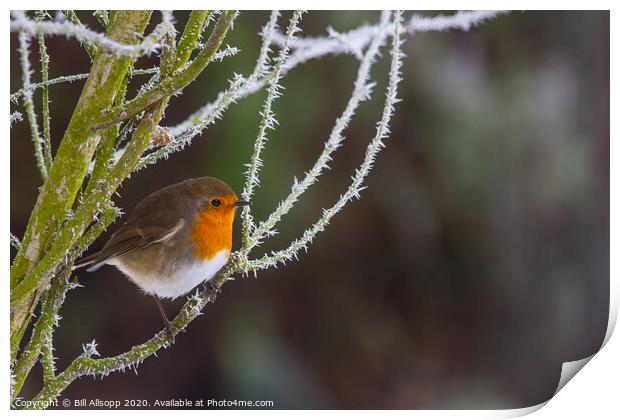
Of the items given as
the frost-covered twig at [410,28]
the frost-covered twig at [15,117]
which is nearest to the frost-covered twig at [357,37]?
the frost-covered twig at [410,28]

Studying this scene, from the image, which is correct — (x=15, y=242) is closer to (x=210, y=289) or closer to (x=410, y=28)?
(x=210, y=289)

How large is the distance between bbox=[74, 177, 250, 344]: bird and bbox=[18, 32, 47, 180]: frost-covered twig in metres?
0.19

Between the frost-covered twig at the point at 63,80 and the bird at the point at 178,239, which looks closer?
the frost-covered twig at the point at 63,80

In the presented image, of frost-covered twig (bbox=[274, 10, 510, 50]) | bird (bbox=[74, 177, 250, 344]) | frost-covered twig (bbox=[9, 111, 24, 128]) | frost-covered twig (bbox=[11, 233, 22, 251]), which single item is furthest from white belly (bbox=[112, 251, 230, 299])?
frost-covered twig (bbox=[274, 10, 510, 50])

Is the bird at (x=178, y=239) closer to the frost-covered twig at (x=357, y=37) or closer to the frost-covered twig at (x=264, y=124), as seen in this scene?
the frost-covered twig at (x=264, y=124)

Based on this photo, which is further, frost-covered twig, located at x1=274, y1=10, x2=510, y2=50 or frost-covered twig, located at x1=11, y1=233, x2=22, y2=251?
frost-covered twig, located at x1=274, y1=10, x2=510, y2=50

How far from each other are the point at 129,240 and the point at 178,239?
0.10 meters

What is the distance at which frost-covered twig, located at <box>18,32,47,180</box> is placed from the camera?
121 centimetres

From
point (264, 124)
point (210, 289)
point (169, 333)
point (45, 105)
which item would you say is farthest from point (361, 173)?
point (45, 105)

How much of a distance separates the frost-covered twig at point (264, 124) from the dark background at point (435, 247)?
6cm

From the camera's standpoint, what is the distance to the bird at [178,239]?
4.23 feet

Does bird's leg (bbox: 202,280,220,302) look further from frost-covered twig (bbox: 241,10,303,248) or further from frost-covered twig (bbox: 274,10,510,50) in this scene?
frost-covered twig (bbox: 274,10,510,50)

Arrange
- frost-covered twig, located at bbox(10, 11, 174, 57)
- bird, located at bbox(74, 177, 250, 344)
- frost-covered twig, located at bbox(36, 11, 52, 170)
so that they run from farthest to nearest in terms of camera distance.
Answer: bird, located at bbox(74, 177, 250, 344)
frost-covered twig, located at bbox(36, 11, 52, 170)
frost-covered twig, located at bbox(10, 11, 174, 57)

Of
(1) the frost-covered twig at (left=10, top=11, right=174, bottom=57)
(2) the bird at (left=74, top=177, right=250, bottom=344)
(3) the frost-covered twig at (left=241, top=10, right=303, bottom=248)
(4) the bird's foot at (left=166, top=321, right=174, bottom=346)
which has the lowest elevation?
(4) the bird's foot at (left=166, top=321, right=174, bottom=346)
